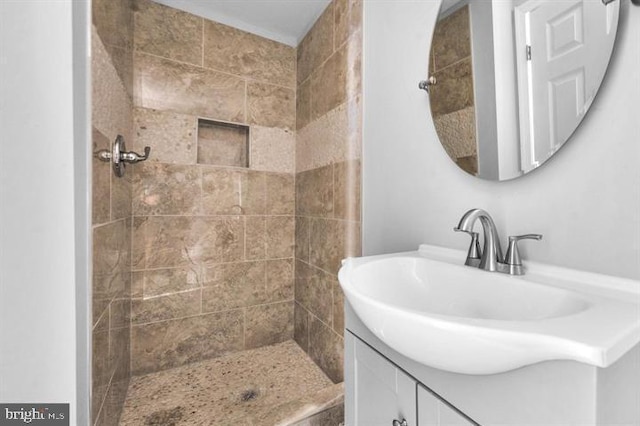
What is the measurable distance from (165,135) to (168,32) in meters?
0.59

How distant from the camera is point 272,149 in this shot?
1.92m

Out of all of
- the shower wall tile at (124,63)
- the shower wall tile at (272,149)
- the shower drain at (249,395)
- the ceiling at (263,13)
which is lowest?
the shower drain at (249,395)

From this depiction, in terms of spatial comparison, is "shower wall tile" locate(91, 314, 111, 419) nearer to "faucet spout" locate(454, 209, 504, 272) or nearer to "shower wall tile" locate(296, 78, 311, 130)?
"faucet spout" locate(454, 209, 504, 272)

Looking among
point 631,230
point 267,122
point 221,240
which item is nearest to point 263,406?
point 221,240

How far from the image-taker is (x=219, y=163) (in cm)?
179

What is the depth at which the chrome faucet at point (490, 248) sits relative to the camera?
2.13 ft

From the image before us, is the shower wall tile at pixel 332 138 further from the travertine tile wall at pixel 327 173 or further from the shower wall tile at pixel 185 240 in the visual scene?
the shower wall tile at pixel 185 240

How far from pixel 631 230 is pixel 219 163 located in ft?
5.85

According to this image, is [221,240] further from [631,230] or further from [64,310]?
[631,230]

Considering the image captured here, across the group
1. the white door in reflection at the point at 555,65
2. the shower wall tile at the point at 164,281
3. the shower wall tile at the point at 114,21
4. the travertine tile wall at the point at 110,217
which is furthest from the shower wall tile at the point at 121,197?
the white door in reflection at the point at 555,65

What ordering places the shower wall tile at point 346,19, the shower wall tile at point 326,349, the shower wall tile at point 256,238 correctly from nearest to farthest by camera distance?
the shower wall tile at point 346,19 → the shower wall tile at point 326,349 → the shower wall tile at point 256,238

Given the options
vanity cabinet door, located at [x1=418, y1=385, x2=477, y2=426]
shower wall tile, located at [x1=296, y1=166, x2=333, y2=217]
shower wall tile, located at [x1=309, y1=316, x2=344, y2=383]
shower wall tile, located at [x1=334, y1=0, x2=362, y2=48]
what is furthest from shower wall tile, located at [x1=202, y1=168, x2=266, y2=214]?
vanity cabinet door, located at [x1=418, y1=385, x2=477, y2=426]

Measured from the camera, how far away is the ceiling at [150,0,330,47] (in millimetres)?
1641

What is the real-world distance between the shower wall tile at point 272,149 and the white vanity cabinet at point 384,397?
1.32 meters
